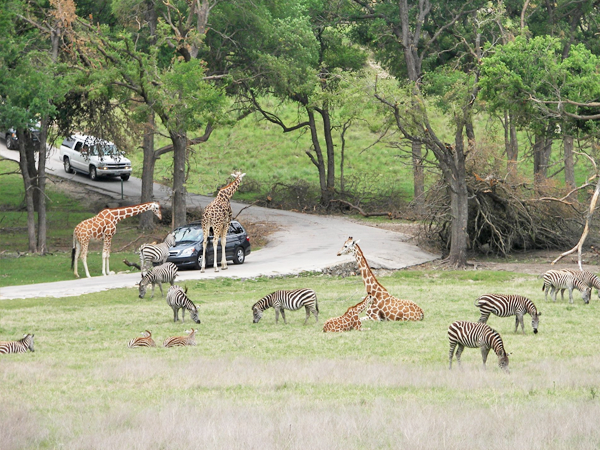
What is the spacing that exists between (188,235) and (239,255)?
2353 millimetres

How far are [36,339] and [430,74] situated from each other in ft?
100

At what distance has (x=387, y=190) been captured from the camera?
53.9 m

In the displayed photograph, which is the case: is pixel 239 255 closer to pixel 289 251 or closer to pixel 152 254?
pixel 289 251

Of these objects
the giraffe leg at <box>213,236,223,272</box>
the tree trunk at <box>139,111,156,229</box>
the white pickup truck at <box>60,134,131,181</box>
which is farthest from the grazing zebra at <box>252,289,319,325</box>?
the white pickup truck at <box>60,134,131,181</box>

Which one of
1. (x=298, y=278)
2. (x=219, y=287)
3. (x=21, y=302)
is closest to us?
(x=21, y=302)

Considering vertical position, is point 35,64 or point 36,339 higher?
point 35,64

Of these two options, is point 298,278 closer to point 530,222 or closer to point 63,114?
point 530,222

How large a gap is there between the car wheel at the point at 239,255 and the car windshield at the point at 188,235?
1.76 meters

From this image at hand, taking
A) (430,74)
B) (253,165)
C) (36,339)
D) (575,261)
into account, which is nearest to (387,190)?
(430,74)

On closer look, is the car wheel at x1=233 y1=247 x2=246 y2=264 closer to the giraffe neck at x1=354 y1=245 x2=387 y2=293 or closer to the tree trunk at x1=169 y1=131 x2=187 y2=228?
the tree trunk at x1=169 y1=131 x2=187 y2=228

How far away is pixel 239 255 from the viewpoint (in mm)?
32719

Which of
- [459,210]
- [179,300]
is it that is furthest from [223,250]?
[179,300]

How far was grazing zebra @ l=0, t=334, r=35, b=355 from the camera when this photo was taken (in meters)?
15.2

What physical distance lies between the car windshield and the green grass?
953cm
